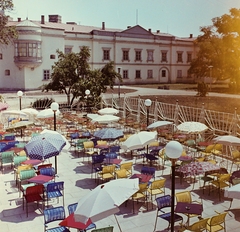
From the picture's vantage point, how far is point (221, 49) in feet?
169

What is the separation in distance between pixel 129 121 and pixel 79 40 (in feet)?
111

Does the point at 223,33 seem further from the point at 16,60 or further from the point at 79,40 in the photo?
the point at 16,60

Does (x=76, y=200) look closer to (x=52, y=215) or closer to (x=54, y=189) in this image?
(x=54, y=189)

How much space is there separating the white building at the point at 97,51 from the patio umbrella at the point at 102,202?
31.2m

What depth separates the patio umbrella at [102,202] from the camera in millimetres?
6469

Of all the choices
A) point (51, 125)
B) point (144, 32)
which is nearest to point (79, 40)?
point (144, 32)

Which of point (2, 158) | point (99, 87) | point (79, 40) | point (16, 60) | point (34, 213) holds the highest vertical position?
point (79, 40)

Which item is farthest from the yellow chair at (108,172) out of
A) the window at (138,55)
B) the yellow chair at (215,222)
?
the window at (138,55)

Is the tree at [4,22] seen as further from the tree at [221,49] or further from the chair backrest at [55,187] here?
the tree at [221,49]

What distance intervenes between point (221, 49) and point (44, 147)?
153 ft

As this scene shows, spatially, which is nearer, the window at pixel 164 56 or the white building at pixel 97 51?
the white building at pixel 97 51

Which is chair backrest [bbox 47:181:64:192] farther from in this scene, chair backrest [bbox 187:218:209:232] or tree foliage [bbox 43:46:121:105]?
tree foliage [bbox 43:46:121:105]

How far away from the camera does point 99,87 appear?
27.3m

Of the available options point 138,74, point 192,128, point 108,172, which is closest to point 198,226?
point 108,172
